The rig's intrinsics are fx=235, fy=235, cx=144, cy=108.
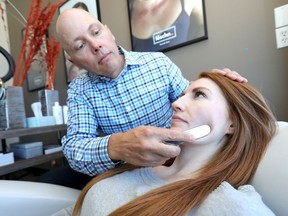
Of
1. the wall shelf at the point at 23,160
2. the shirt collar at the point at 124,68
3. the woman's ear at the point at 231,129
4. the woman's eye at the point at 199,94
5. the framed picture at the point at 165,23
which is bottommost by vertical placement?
the wall shelf at the point at 23,160

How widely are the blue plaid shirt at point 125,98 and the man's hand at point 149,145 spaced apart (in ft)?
0.80

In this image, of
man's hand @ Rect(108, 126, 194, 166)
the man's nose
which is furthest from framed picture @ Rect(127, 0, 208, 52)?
man's hand @ Rect(108, 126, 194, 166)

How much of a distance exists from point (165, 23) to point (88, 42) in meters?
0.59

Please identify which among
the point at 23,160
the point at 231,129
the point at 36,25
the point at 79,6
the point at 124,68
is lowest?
the point at 23,160

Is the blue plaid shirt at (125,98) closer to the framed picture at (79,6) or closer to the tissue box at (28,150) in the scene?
the tissue box at (28,150)

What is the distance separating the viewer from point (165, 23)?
1.23 m

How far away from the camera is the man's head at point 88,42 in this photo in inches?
30.3

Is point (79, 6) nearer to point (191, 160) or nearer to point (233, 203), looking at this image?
point (191, 160)

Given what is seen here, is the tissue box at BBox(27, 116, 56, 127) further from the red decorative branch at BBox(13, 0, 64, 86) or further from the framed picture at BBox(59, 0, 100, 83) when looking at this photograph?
the framed picture at BBox(59, 0, 100, 83)

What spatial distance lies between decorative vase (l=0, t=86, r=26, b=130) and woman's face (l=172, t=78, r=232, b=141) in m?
0.98

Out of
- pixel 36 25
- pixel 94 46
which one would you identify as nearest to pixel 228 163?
pixel 94 46

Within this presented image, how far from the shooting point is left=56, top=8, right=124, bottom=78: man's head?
2.53ft

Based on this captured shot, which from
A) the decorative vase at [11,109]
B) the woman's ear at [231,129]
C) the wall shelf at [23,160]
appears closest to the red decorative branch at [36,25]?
the decorative vase at [11,109]

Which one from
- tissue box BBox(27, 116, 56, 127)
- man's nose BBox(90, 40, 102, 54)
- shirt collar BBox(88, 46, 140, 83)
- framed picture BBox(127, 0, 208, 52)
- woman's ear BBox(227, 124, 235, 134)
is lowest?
woman's ear BBox(227, 124, 235, 134)
